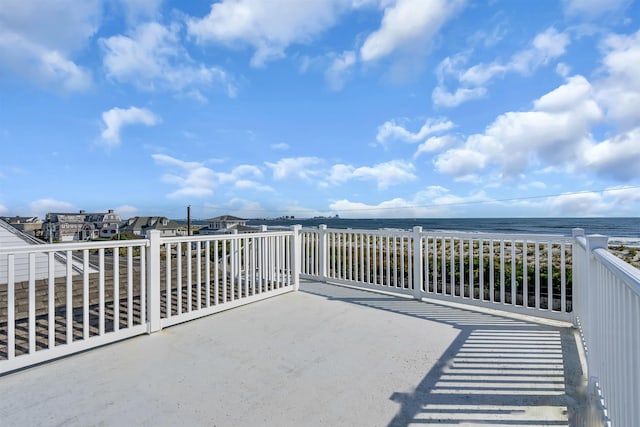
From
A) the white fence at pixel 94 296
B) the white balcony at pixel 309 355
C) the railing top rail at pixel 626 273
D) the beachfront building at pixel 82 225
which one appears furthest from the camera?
the beachfront building at pixel 82 225

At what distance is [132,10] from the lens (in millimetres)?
5559

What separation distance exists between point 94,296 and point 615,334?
3516mm

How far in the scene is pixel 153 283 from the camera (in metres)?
2.72

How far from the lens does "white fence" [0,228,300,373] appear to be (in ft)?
6.78

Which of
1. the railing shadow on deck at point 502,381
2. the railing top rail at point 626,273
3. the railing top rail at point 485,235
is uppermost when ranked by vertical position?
the railing top rail at point 626,273

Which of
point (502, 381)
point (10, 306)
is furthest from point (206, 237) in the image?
point (502, 381)

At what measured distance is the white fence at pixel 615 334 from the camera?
812mm

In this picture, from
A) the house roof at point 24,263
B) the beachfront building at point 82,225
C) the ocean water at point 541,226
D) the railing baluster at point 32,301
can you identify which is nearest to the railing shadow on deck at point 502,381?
the railing baluster at point 32,301

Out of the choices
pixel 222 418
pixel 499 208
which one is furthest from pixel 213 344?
pixel 499 208

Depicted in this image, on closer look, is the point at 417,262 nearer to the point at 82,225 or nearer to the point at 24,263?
the point at 24,263

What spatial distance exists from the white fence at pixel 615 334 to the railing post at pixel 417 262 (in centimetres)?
212

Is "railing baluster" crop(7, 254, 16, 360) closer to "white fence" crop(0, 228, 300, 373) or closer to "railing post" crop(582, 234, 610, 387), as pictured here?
"white fence" crop(0, 228, 300, 373)

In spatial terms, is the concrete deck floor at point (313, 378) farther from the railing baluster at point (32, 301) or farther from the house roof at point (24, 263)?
the house roof at point (24, 263)

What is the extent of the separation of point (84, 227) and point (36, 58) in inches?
666
